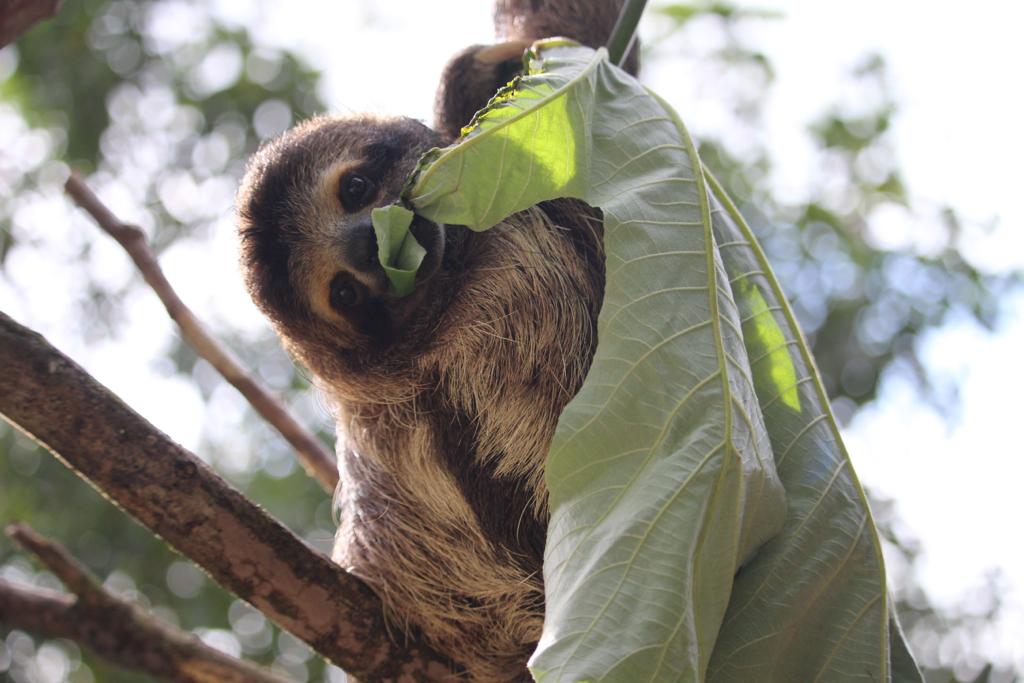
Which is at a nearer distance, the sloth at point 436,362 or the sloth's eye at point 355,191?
the sloth at point 436,362

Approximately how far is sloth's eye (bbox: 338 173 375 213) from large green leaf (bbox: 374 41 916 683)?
45.8 inches

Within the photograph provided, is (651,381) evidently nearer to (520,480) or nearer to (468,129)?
(468,129)

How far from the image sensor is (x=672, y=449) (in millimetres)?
1646

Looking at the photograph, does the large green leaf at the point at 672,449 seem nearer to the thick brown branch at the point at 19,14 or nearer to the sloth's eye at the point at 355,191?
the sloth's eye at the point at 355,191

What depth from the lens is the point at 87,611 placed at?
2.91 meters

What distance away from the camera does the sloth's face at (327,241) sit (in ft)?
9.12

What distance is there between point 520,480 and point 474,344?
1.30ft

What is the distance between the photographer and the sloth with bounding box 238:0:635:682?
2637 mm

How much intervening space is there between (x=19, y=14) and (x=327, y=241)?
0.97 meters

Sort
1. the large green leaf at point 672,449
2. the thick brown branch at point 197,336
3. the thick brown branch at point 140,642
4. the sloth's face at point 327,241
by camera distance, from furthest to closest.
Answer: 1. the thick brown branch at point 197,336
2. the thick brown branch at point 140,642
3. the sloth's face at point 327,241
4. the large green leaf at point 672,449

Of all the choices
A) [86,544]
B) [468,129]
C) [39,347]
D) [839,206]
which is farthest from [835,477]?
[86,544]

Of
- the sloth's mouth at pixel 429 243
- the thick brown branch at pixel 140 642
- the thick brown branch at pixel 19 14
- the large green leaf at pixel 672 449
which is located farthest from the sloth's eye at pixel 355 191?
the thick brown branch at pixel 140 642

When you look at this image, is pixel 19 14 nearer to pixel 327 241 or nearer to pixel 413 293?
pixel 327 241

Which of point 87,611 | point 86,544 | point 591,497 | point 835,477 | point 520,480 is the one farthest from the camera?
point 86,544
